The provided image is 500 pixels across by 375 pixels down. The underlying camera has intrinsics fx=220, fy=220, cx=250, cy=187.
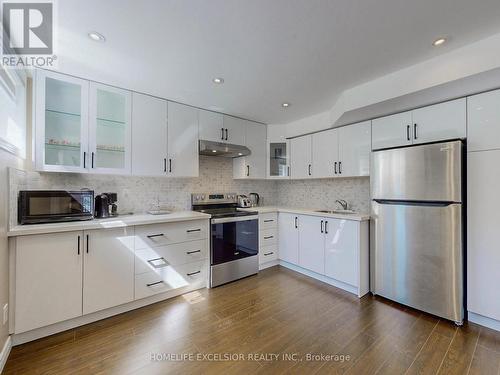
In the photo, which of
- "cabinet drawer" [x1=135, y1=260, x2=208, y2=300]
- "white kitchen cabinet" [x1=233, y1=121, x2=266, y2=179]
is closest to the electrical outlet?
"cabinet drawer" [x1=135, y1=260, x2=208, y2=300]

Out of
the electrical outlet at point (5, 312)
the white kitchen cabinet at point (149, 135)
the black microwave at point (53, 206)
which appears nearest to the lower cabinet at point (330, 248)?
the white kitchen cabinet at point (149, 135)

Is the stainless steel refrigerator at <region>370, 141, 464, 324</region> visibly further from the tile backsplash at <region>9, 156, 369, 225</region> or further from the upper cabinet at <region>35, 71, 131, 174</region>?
the upper cabinet at <region>35, 71, 131, 174</region>

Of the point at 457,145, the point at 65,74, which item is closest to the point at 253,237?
the point at 457,145

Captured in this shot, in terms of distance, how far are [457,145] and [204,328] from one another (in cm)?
274

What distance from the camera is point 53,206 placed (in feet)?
6.59

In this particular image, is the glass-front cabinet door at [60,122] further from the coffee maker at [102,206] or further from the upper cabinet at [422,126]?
the upper cabinet at [422,126]

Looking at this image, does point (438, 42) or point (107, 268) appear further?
point (107, 268)

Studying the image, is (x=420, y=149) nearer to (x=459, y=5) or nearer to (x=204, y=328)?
(x=459, y=5)

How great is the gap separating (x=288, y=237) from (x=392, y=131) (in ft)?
6.33

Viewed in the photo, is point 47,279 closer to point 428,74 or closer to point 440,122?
point 428,74

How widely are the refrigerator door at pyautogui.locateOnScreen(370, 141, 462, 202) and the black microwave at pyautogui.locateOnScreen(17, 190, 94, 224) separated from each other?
304 centimetres

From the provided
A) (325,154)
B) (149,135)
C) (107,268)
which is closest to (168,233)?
(107,268)

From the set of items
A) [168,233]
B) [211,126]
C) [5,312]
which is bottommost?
[5,312]

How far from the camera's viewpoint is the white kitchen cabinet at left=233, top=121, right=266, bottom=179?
3.59 meters
